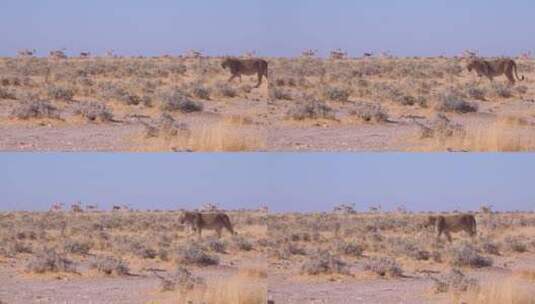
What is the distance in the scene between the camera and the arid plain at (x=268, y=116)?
14.9 m

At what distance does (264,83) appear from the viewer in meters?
22.5

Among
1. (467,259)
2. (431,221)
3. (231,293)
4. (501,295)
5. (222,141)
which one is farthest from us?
(431,221)

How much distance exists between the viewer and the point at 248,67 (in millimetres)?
21422

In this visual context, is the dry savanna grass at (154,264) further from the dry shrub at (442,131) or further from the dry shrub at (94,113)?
the dry shrub at (442,131)

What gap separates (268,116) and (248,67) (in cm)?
423

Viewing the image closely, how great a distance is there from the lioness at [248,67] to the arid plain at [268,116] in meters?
0.37

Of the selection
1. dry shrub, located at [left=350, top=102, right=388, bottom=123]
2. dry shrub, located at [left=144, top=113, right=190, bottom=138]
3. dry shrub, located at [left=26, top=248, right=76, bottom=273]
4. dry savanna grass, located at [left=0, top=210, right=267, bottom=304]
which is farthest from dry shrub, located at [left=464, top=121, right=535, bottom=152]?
dry shrub, located at [left=26, top=248, right=76, bottom=273]

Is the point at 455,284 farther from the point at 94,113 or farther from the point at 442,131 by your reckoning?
the point at 94,113

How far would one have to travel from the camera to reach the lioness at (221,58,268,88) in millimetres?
21312

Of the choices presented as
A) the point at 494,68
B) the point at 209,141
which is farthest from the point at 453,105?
the point at 494,68

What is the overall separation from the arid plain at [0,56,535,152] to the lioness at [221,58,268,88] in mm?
372

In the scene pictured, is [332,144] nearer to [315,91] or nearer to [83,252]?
[315,91]

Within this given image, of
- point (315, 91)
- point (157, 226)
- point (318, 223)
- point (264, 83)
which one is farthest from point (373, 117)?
point (157, 226)

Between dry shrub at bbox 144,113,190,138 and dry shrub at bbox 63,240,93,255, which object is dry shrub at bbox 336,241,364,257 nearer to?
dry shrub at bbox 144,113,190,138
